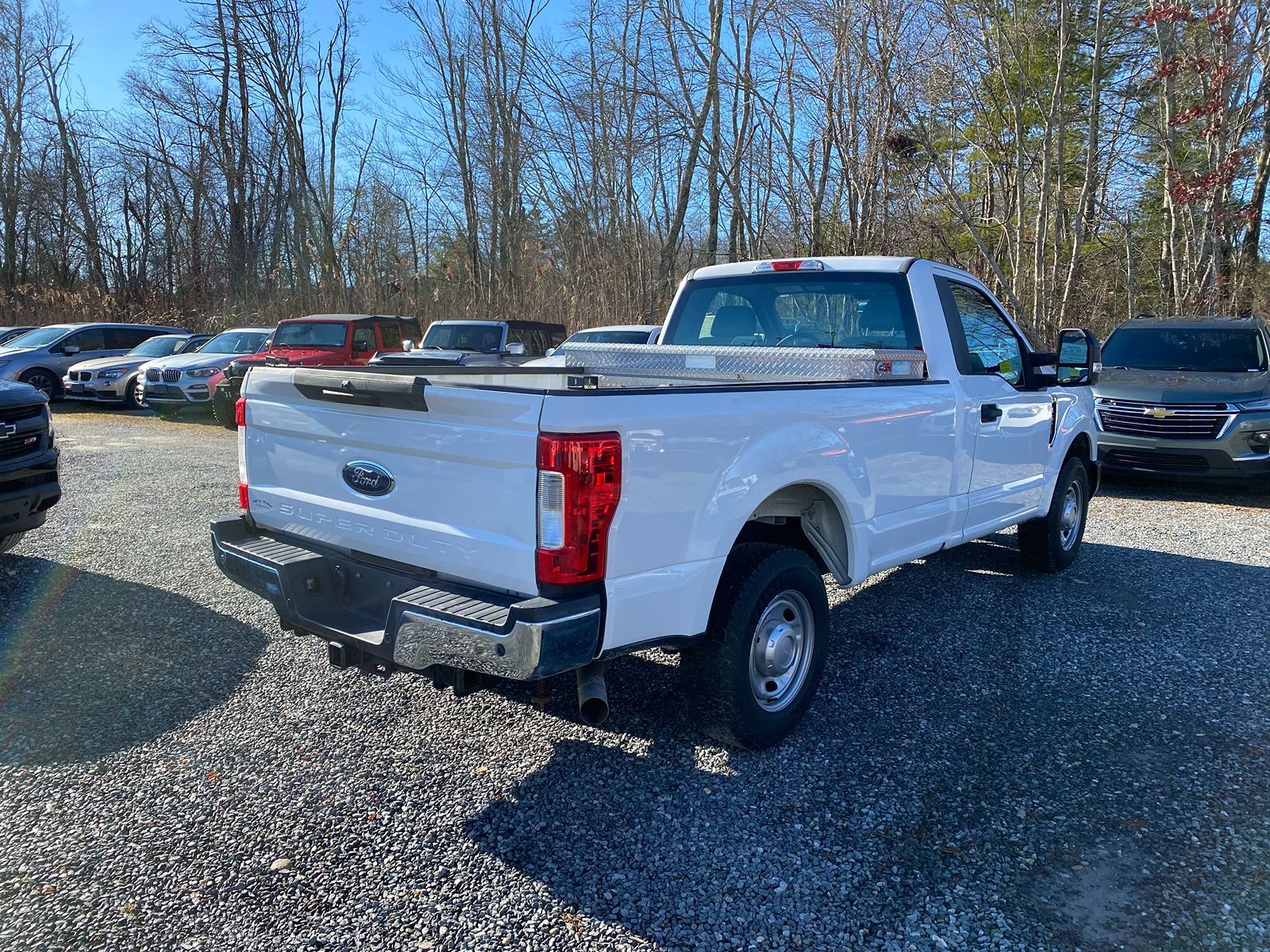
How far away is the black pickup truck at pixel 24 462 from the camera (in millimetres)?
5426

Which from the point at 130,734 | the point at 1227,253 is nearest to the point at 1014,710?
the point at 130,734

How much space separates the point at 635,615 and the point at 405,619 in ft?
2.51

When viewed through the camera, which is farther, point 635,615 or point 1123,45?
point 1123,45

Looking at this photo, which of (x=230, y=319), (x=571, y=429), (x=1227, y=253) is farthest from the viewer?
(x=230, y=319)

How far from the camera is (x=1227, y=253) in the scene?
629 inches

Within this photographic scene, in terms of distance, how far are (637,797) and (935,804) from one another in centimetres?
111

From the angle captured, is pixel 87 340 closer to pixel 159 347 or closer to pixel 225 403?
pixel 159 347

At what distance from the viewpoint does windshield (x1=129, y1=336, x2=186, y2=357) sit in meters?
18.5

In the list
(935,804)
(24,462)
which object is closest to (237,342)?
(24,462)

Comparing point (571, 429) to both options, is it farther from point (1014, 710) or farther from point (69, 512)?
point (69, 512)

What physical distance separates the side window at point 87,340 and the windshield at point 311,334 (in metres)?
5.94

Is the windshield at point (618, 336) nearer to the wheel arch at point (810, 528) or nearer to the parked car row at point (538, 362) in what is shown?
the parked car row at point (538, 362)

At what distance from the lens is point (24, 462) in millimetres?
5539

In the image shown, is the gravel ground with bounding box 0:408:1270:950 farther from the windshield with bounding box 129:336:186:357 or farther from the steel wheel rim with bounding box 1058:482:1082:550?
the windshield with bounding box 129:336:186:357
